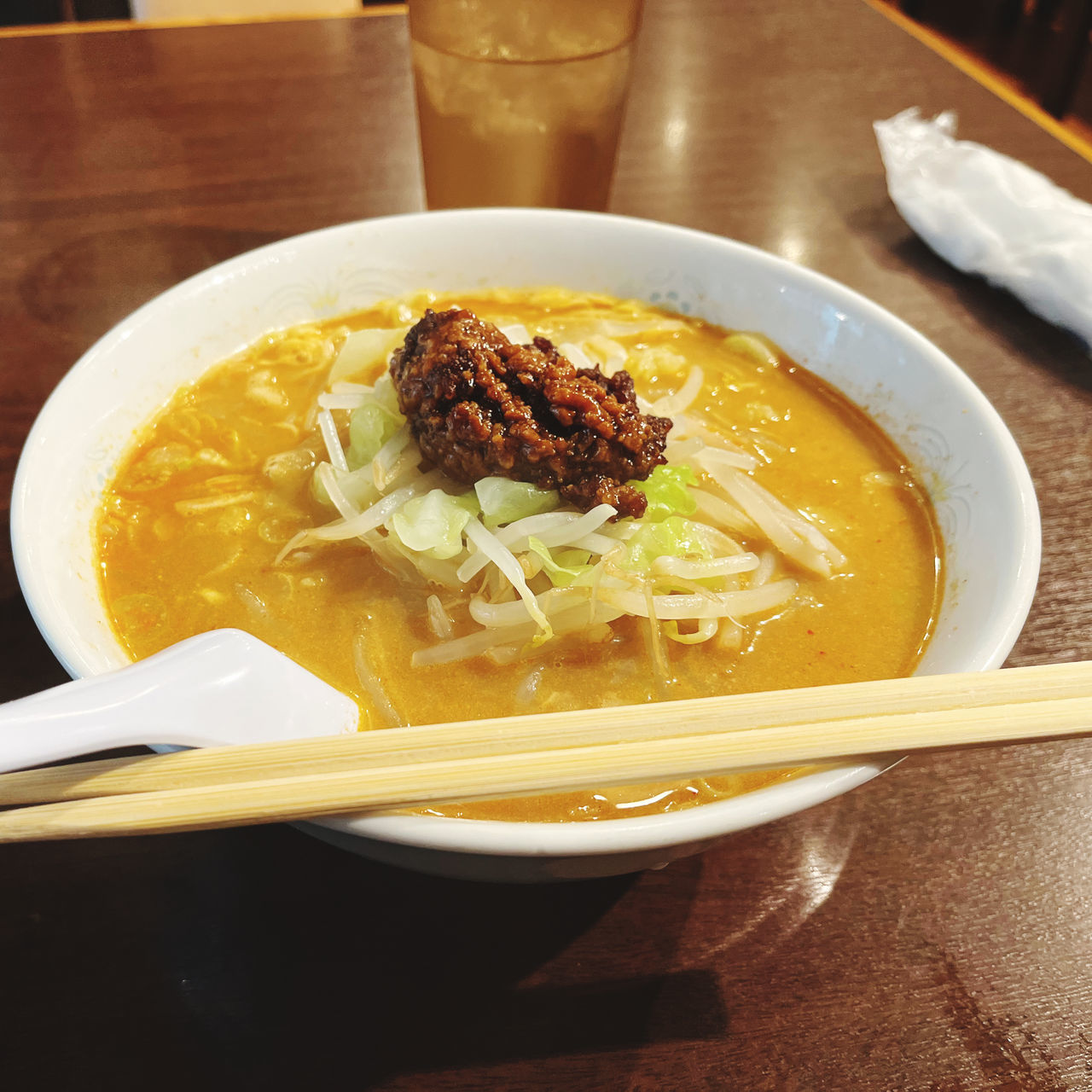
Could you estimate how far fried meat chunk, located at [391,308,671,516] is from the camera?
4.77 feet

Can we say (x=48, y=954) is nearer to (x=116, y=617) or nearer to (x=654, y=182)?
(x=116, y=617)

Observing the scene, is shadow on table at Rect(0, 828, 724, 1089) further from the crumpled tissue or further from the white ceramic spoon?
the crumpled tissue

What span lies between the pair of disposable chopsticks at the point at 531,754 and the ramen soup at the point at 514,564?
21cm

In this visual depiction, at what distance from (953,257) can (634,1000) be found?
228cm

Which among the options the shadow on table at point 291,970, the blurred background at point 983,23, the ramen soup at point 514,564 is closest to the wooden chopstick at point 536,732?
the ramen soup at point 514,564

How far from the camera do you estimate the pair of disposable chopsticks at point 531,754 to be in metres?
0.96

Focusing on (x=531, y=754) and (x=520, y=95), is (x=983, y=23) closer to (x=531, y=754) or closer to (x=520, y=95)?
(x=520, y=95)

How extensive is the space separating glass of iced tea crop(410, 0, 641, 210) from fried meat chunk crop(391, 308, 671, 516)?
994 millimetres

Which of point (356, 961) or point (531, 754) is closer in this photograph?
point (531, 754)

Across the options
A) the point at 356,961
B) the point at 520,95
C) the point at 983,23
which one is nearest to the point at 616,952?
the point at 356,961

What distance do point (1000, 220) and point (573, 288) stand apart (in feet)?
4.41

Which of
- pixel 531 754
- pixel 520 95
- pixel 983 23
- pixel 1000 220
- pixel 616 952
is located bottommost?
pixel 983 23

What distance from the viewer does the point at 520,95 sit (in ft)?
7.27

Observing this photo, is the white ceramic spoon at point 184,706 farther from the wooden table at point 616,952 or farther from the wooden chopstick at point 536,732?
the wooden table at point 616,952
